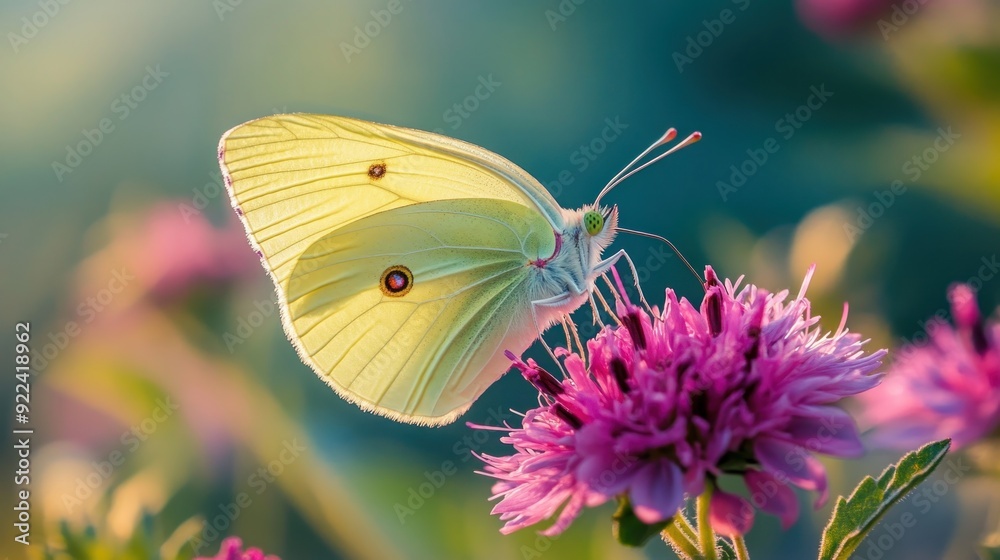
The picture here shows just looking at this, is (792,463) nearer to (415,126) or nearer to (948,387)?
(948,387)

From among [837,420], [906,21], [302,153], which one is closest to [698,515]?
[837,420]

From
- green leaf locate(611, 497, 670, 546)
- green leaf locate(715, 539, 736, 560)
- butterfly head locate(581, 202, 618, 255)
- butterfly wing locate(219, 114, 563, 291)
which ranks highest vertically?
butterfly wing locate(219, 114, 563, 291)

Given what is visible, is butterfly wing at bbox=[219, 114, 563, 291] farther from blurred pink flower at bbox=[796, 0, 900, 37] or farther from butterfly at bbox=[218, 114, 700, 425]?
blurred pink flower at bbox=[796, 0, 900, 37]

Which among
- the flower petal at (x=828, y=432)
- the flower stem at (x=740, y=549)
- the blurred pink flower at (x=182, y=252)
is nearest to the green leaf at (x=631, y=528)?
the flower stem at (x=740, y=549)

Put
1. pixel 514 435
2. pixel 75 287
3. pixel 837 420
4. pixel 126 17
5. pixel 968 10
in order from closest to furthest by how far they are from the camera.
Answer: pixel 837 420
pixel 514 435
pixel 968 10
pixel 75 287
pixel 126 17

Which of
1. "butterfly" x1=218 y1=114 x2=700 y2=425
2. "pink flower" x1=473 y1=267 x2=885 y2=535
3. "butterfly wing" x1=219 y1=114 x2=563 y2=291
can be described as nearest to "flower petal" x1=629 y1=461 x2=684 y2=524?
"pink flower" x1=473 y1=267 x2=885 y2=535

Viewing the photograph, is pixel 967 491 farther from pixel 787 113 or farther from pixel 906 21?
pixel 787 113
